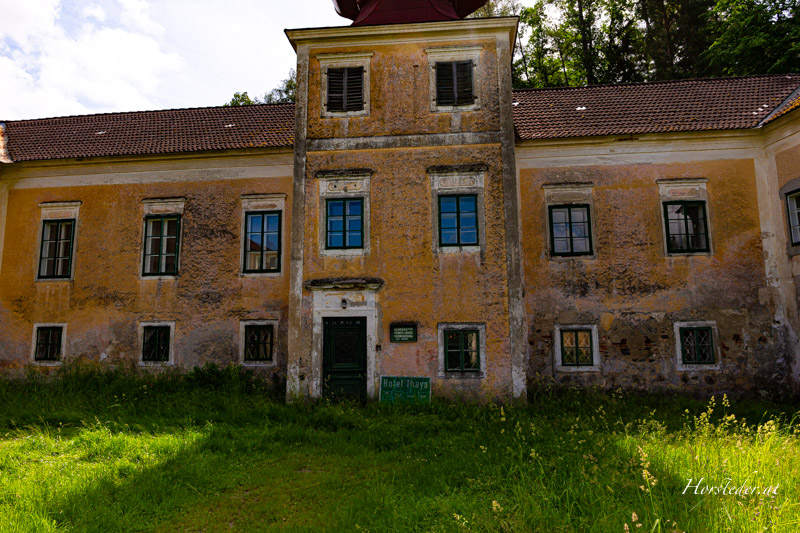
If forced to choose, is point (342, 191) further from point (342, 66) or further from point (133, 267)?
point (133, 267)

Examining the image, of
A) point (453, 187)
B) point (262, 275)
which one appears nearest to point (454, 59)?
point (453, 187)

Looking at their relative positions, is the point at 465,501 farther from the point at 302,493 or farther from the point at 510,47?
the point at 510,47

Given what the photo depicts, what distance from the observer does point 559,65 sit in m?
26.6

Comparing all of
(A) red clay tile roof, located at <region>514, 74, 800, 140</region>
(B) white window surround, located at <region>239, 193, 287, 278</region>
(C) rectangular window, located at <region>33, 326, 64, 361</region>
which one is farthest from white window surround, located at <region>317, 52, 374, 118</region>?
(C) rectangular window, located at <region>33, 326, 64, 361</region>

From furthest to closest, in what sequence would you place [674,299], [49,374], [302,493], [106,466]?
1. [49,374]
2. [674,299]
3. [106,466]
4. [302,493]

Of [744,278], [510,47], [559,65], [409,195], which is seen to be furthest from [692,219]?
[559,65]

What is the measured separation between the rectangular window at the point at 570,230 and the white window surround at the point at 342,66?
17.6 ft

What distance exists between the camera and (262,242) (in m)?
14.1

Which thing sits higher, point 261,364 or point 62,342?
point 62,342

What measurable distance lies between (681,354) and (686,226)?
3.12 metres

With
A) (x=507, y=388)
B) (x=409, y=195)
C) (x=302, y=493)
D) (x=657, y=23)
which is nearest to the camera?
(x=302, y=493)

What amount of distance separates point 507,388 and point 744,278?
6.55m

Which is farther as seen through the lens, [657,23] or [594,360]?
[657,23]

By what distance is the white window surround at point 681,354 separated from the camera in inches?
492
